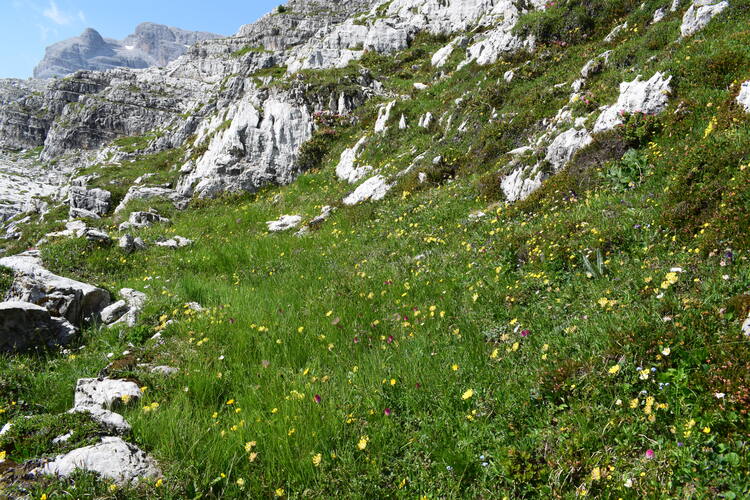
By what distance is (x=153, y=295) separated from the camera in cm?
842

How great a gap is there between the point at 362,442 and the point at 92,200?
34232 mm

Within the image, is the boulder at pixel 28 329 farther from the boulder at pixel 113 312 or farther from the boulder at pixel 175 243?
the boulder at pixel 175 243

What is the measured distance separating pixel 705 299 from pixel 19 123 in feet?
602

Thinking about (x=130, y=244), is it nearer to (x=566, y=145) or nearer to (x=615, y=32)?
(x=566, y=145)

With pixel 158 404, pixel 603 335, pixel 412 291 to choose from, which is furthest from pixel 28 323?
pixel 603 335

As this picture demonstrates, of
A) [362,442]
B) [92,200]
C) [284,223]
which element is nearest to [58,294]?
[362,442]

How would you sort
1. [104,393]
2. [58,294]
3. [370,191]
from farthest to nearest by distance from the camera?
[370,191] → [58,294] → [104,393]

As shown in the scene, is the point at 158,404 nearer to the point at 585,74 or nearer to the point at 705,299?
the point at 705,299

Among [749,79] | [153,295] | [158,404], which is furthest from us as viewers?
[153,295]

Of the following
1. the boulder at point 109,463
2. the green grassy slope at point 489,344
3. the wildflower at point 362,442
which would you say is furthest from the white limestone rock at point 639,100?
the boulder at point 109,463

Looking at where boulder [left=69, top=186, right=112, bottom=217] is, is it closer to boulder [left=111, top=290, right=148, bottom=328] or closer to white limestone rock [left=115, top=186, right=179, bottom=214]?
white limestone rock [left=115, top=186, right=179, bottom=214]

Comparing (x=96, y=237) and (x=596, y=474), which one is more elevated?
(x=96, y=237)

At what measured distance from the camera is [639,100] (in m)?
8.91

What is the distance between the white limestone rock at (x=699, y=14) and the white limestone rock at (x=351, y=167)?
37.0 ft
